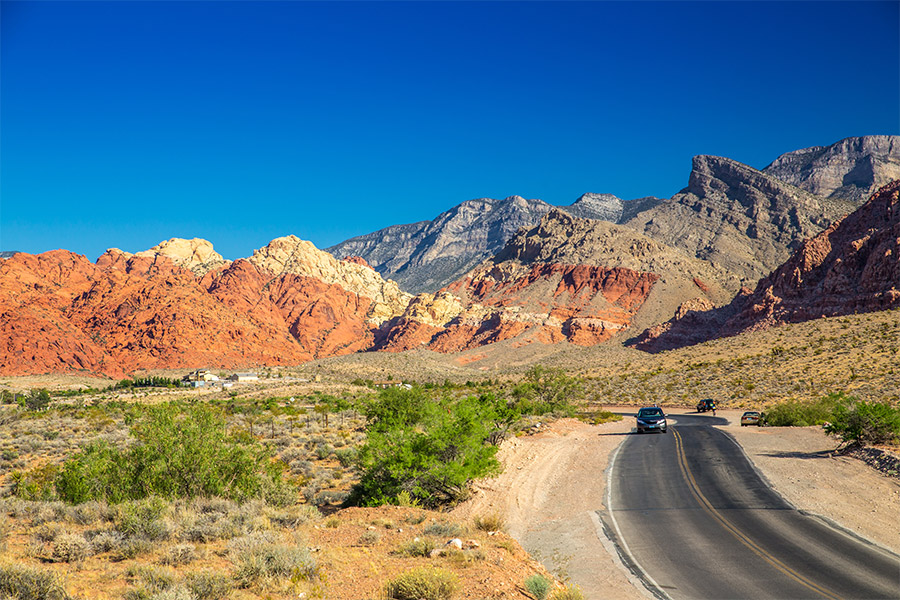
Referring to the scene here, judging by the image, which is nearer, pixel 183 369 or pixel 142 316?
pixel 183 369

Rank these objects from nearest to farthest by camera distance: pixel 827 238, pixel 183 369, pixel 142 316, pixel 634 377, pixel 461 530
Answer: pixel 461 530 → pixel 634 377 → pixel 827 238 → pixel 183 369 → pixel 142 316

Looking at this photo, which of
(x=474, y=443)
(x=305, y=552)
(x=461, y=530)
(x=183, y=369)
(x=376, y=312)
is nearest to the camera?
(x=305, y=552)

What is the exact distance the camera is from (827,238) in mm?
103250

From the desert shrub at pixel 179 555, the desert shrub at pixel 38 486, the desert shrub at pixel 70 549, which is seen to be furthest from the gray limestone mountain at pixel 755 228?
the desert shrub at pixel 70 549

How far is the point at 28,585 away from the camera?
7902mm

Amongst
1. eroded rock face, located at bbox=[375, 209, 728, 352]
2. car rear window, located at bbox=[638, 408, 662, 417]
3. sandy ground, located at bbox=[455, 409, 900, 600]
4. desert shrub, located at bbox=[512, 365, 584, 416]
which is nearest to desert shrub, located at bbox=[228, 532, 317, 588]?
sandy ground, located at bbox=[455, 409, 900, 600]

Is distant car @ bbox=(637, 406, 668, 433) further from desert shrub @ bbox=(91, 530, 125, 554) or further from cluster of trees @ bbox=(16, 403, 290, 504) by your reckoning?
desert shrub @ bbox=(91, 530, 125, 554)

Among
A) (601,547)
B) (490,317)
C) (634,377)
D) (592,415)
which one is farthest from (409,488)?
(490,317)

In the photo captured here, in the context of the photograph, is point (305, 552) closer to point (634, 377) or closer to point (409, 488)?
point (409, 488)

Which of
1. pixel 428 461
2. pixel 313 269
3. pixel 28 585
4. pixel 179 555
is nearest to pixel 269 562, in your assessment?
pixel 179 555

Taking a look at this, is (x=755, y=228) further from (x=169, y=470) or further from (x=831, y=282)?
(x=169, y=470)

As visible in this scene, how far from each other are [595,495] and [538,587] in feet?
31.2

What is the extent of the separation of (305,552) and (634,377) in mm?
65531

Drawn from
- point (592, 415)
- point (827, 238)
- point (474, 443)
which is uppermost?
point (827, 238)
